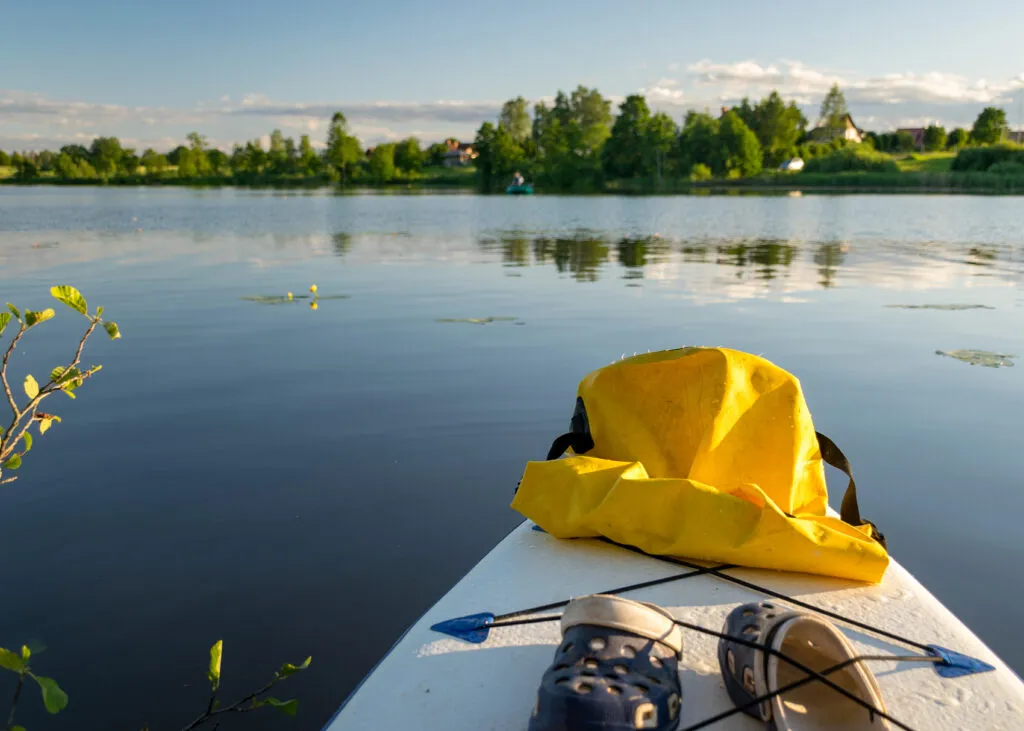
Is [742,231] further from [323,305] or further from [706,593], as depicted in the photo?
[706,593]

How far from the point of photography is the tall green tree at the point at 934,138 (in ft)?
331

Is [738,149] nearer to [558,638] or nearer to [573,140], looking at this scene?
[573,140]

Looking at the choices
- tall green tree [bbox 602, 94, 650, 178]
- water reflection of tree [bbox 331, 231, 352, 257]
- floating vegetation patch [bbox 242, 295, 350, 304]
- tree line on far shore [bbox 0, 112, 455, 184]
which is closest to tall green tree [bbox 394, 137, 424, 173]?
tree line on far shore [bbox 0, 112, 455, 184]

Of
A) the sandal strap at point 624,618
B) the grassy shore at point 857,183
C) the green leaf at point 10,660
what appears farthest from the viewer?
the grassy shore at point 857,183

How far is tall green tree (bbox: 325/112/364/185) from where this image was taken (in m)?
109

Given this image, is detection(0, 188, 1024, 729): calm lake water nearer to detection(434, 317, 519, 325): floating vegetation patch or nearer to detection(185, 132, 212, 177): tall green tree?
detection(434, 317, 519, 325): floating vegetation patch

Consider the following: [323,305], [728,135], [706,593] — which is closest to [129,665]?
[706,593]

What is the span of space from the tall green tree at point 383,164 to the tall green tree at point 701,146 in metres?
38.5

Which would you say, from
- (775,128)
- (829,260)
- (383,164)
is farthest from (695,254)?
(383,164)

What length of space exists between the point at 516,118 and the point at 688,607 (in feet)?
371

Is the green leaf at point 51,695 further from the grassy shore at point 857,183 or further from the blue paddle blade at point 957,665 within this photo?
the grassy shore at point 857,183

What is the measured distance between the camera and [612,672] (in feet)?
5.22

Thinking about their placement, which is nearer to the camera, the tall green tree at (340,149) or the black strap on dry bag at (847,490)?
the black strap on dry bag at (847,490)

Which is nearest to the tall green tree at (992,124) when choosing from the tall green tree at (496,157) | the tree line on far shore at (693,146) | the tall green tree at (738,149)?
the tree line on far shore at (693,146)
